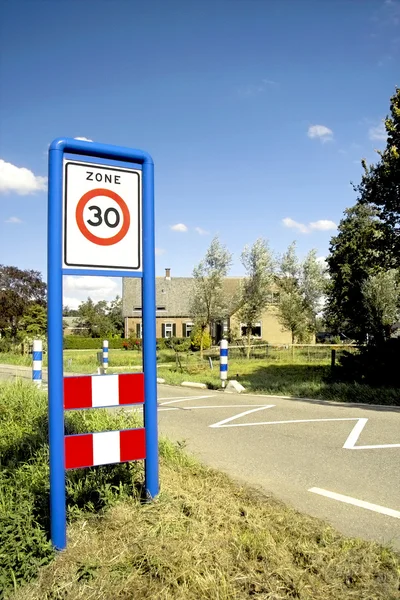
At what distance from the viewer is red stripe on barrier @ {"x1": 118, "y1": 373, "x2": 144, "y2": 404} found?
345 centimetres

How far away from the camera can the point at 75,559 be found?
2908 mm

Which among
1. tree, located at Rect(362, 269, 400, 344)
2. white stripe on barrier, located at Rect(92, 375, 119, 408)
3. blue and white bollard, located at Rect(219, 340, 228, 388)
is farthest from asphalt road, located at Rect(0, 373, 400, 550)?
tree, located at Rect(362, 269, 400, 344)

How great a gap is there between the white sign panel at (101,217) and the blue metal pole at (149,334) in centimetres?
5

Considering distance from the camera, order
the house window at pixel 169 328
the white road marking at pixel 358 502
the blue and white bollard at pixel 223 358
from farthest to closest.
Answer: the house window at pixel 169 328 < the blue and white bollard at pixel 223 358 < the white road marking at pixel 358 502

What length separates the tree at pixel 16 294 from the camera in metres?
41.9

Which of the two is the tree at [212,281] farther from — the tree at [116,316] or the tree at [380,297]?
the tree at [116,316]

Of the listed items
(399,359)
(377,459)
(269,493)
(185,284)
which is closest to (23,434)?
(269,493)

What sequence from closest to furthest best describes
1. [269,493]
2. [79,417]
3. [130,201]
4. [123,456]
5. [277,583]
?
1. [277,583]
2. [123,456]
3. [130,201]
4. [269,493]
5. [79,417]

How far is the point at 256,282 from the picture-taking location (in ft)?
104

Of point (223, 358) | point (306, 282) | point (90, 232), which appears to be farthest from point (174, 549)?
point (306, 282)

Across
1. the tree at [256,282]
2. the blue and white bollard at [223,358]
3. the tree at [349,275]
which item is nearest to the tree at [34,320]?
the tree at [256,282]

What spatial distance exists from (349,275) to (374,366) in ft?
63.3

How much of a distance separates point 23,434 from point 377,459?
152 inches

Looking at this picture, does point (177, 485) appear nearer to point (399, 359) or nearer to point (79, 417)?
point (79, 417)
